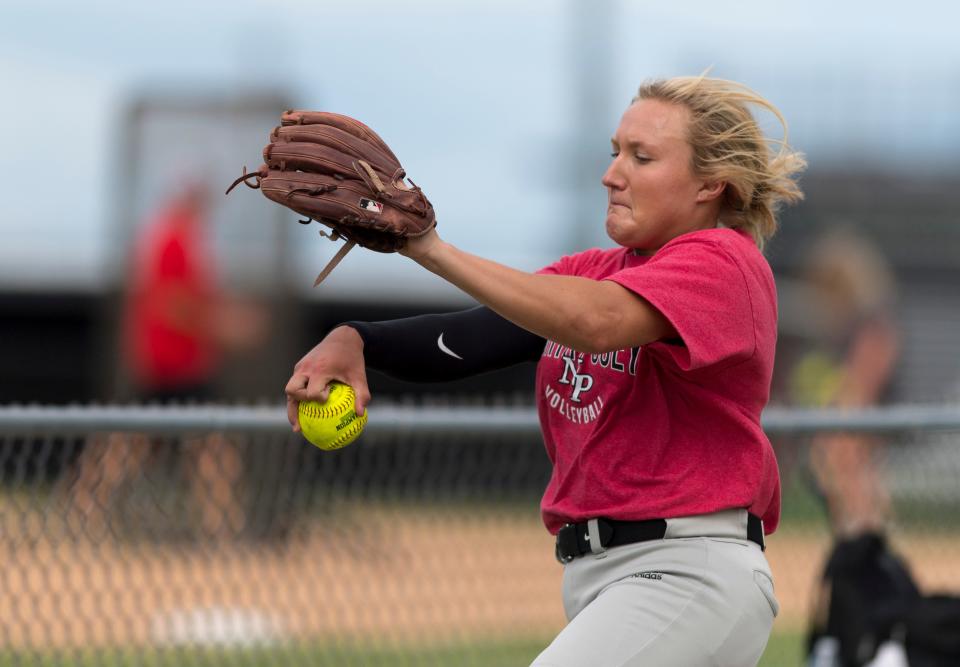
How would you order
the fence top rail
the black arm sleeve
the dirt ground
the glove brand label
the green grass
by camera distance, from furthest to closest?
1. the dirt ground
2. the green grass
3. the fence top rail
4. the black arm sleeve
5. the glove brand label

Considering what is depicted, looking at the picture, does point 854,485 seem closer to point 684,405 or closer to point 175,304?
point 684,405

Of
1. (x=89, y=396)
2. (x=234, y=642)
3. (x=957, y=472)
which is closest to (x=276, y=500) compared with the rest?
(x=234, y=642)

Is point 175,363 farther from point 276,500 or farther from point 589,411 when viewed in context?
point 589,411

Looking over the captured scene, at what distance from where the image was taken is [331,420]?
8.85 feet

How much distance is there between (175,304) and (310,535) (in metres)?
3.80

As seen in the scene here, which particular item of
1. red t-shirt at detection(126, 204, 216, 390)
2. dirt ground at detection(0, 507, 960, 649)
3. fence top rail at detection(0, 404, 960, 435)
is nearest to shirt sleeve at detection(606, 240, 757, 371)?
fence top rail at detection(0, 404, 960, 435)

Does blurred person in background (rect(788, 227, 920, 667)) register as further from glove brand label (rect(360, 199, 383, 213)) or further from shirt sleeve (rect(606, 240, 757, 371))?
glove brand label (rect(360, 199, 383, 213))

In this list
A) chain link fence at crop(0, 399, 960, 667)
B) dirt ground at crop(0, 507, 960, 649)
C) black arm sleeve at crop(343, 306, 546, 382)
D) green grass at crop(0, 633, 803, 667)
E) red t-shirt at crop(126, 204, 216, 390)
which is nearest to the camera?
black arm sleeve at crop(343, 306, 546, 382)

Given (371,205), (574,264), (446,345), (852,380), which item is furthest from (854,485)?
(371,205)

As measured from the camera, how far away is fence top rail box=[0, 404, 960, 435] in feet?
12.3

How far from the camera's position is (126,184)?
10.3m

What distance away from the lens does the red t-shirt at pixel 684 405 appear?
259cm

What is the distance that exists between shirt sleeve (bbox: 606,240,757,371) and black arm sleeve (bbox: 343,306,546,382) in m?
0.50

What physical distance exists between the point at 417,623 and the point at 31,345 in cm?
721
